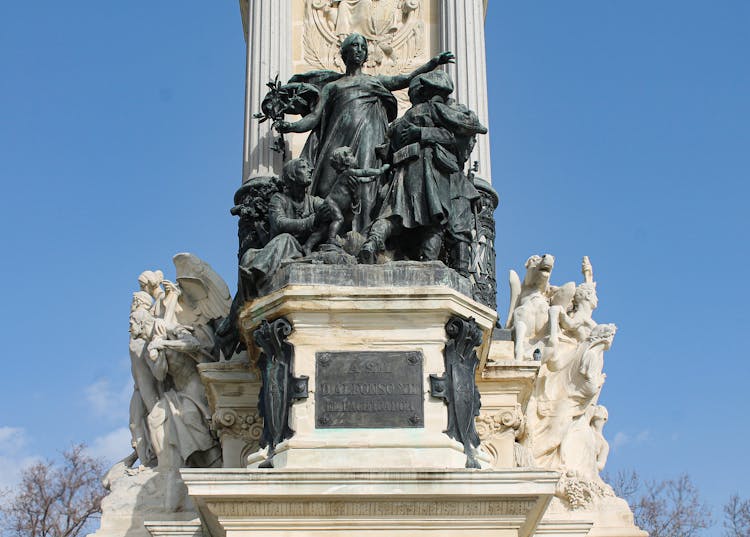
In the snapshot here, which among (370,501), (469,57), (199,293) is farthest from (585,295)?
(370,501)

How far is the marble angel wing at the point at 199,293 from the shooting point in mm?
15055

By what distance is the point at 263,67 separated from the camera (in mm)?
16047

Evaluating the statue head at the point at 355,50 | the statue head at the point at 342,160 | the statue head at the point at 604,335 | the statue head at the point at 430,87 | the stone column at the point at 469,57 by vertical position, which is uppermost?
the stone column at the point at 469,57

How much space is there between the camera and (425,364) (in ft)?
38.1

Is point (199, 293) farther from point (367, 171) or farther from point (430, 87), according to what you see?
point (430, 87)

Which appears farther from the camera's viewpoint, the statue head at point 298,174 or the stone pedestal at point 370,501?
the statue head at point 298,174

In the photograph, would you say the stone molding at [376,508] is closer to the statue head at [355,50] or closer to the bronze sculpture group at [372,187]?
the bronze sculpture group at [372,187]

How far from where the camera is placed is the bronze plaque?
1138 centimetres

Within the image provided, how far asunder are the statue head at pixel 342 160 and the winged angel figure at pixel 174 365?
9.59 ft

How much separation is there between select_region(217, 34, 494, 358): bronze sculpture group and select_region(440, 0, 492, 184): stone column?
5.85 ft

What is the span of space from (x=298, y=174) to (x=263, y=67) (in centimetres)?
355

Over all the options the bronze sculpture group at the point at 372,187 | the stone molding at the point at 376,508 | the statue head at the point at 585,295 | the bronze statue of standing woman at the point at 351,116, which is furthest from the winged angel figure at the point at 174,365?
A: the statue head at the point at 585,295

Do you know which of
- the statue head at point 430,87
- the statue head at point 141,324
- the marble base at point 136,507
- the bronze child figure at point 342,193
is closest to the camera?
the bronze child figure at point 342,193

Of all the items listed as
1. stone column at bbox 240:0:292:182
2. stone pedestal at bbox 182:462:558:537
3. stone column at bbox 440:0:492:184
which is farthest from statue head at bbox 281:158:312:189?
stone pedestal at bbox 182:462:558:537
